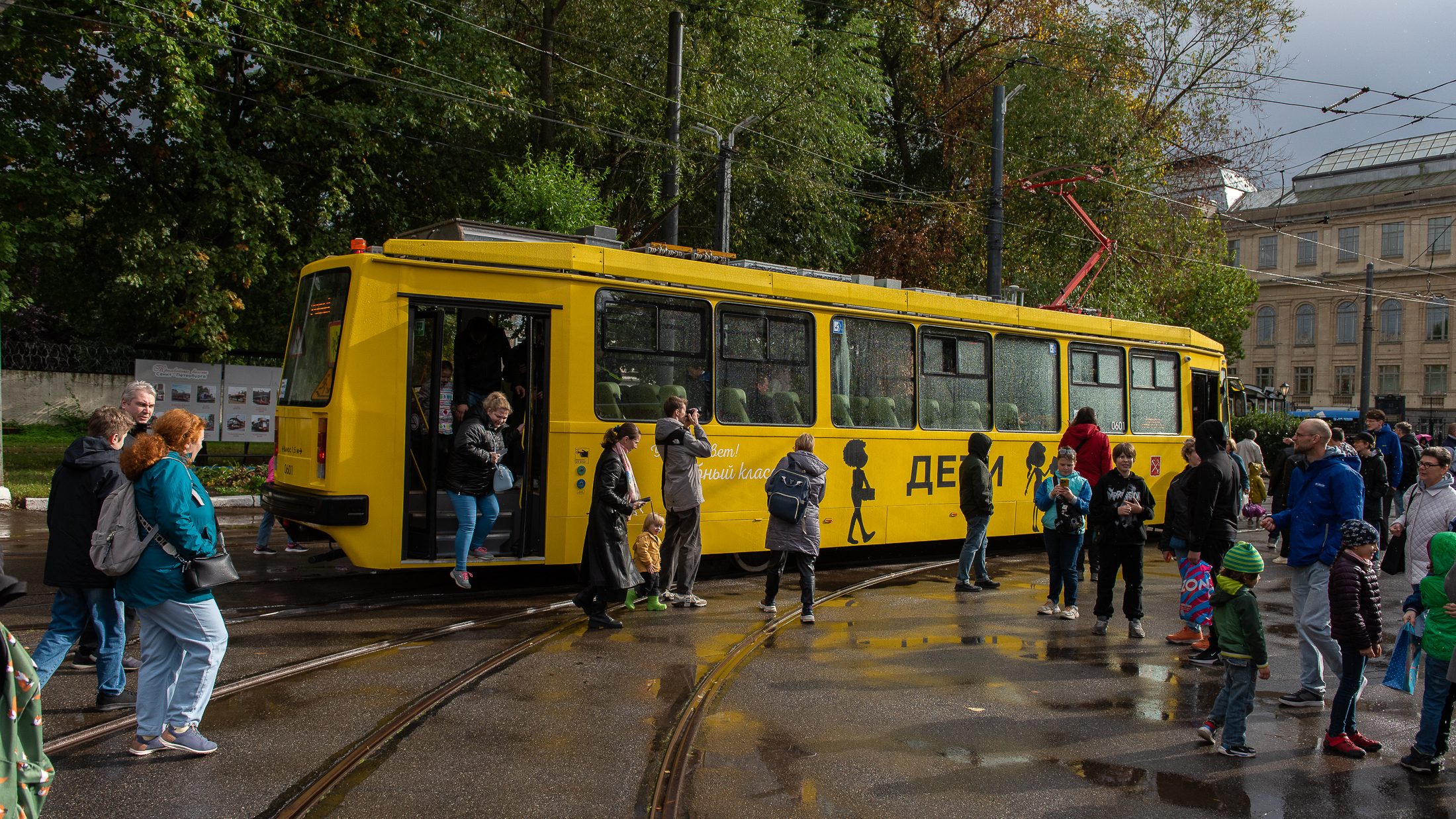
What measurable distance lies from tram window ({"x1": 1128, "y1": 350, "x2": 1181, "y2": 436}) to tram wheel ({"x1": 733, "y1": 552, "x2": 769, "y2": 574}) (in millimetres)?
6186

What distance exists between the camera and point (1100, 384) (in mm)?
13914

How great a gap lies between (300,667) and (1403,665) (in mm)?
6903

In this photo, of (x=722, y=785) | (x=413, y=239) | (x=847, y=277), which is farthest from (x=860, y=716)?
(x=847, y=277)

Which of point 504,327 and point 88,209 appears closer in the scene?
point 504,327

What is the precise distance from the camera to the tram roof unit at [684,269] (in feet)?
29.0

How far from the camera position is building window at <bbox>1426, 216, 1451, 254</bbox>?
192 feet

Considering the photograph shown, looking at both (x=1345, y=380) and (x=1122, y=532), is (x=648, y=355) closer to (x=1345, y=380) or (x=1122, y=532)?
(x=1122, y=532)

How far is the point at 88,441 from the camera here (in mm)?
5730

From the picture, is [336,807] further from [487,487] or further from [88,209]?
[88,209]

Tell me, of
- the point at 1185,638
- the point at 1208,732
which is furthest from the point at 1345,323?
the point at 1208,732

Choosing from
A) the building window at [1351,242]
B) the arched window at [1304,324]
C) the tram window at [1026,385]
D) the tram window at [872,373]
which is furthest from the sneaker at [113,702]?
the arched window at [1304,324]

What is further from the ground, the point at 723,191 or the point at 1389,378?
the point at 723,191

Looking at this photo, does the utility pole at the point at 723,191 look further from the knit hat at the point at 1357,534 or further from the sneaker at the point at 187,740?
the sneaker at the point at 187,740

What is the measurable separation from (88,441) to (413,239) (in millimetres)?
3495
